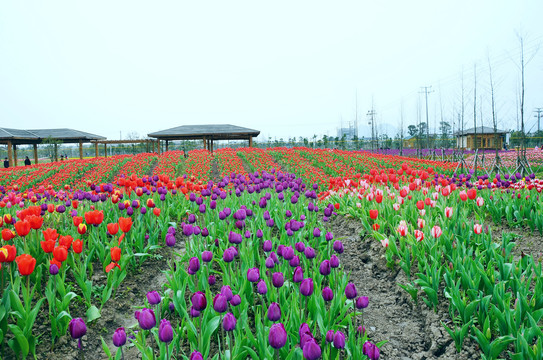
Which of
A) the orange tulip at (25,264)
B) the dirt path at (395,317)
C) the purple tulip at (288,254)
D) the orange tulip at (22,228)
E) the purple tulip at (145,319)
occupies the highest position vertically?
the orange tulip at (22,228)

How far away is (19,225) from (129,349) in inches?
60.2

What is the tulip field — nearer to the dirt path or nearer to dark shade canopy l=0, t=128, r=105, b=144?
the dirt path

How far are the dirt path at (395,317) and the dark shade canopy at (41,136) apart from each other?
30.2 metres

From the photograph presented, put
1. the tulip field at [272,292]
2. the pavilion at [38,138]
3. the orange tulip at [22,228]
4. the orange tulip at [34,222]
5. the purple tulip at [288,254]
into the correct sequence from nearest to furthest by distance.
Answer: the tulip field at [272,292] < the purple tulip at [288,254] < the orange tulip at [22,228] < the orange tulip at [34,222] < the pavilion at [38,138]

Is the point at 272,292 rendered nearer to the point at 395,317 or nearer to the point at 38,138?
the point at 395,317

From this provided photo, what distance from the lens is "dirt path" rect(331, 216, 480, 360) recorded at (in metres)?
2.89

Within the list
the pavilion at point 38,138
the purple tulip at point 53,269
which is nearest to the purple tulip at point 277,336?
the purple tulip at point 53,269

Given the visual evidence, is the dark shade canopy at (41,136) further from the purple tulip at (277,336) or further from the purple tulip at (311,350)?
the purple tulip at (311,350)

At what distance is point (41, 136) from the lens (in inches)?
1329

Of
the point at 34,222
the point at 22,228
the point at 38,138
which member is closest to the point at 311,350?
the point at 22,228

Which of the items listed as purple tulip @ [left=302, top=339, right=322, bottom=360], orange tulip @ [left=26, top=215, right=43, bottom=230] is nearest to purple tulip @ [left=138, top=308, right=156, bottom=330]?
purple tulip @ [left=302, top=339, right=322, bottom=360]

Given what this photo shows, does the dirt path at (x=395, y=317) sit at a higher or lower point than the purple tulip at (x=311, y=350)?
lower

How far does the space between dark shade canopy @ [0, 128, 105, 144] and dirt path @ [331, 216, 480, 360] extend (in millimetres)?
30155

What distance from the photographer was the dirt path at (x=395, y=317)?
2895 millimetres
